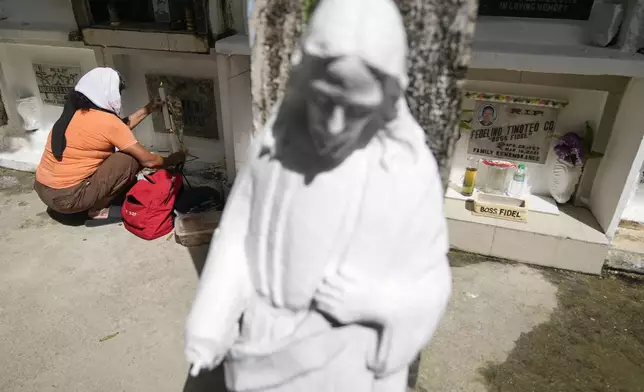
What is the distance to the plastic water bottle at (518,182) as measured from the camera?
15.0 ft

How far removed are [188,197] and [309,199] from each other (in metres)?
3.50

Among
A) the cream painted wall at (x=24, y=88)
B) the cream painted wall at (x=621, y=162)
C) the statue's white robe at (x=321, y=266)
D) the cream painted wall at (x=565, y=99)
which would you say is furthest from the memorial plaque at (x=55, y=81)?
the cream painted wall at (x=621, y=162)

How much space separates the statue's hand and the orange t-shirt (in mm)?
3647

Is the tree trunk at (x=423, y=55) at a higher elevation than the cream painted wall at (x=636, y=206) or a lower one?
higher

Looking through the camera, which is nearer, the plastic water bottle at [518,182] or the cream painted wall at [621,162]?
the cream painted wall at [621,162]

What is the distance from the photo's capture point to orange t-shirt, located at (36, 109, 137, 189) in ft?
14.5

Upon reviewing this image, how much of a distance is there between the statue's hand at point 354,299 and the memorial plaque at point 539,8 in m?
3.36

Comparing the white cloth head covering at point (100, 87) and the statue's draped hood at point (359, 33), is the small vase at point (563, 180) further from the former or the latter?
the white cloth head covering at point (100, 87)

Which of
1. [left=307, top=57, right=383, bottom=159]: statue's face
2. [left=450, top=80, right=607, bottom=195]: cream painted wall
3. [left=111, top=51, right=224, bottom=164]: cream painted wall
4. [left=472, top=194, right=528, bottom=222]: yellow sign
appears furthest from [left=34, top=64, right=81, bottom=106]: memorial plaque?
[left=307, top=57, right=383, bottom=159]: statue's face

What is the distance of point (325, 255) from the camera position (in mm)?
1466

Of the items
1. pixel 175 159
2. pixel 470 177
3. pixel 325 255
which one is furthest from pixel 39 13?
pixel 325 255

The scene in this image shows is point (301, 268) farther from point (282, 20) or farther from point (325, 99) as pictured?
point (282, 20)

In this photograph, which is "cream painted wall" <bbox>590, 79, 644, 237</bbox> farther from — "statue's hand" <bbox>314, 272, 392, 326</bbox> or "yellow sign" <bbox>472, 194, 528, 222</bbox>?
"statue's hand" <bbox>314, 272, 392, 326</bbox>

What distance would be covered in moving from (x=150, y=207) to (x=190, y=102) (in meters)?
1.33
